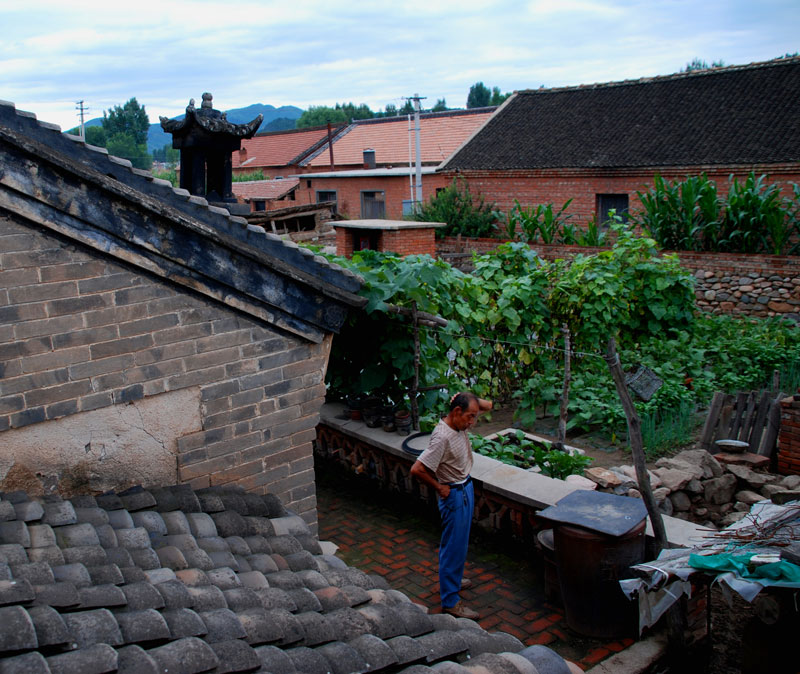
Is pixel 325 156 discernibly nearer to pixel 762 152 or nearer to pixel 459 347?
pixel 762 152

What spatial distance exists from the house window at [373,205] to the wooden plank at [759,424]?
27.5 meters

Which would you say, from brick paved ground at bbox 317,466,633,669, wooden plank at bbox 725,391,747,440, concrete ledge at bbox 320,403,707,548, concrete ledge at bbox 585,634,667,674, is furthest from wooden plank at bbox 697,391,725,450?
concrete ledge at bbox 585,634,667,674

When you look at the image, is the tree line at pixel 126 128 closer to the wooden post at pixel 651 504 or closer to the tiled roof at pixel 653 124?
the tiled roof at pixel 653 124

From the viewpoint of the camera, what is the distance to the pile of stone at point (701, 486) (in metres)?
7.29

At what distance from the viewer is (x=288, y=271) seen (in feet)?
17.7

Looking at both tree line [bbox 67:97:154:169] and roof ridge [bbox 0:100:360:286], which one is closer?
roof ridge [bbox 0:100:360:286]

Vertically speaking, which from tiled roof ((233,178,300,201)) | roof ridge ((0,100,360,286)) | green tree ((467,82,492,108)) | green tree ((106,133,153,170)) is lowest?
roof ridge ((0,100,360,286))

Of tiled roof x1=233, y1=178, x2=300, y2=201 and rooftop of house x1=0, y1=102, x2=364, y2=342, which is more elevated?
tiled roof x1=233, y1=178, x2=300, y2=201

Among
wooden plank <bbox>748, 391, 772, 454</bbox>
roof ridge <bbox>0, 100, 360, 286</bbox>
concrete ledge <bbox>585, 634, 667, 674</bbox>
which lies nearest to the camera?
concrete ledge <bbox>585, 634, 667, 674</bbox>

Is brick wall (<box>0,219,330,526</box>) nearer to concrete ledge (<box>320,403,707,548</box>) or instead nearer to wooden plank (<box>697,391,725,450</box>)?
concrete ledge (<box>320,403,707,548</box>)

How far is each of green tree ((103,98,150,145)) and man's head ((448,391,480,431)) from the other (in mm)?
85880

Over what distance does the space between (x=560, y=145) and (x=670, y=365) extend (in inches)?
625

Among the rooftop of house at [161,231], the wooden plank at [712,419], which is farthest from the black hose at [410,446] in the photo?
the wooden plank at [712,419]

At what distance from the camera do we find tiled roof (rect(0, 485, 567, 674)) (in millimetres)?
2812
